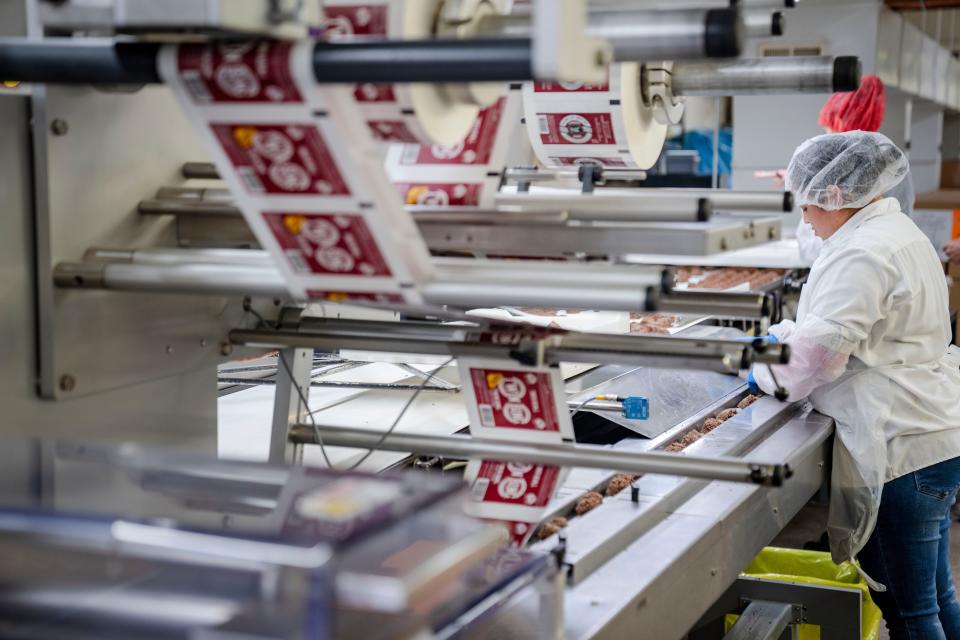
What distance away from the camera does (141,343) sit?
1.72 m

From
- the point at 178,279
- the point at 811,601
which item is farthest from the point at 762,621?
the point at 178,279

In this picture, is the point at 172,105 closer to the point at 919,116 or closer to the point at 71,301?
the point at 71,301

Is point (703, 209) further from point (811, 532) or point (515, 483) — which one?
point (811, 532)

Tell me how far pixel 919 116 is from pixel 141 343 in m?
8.71

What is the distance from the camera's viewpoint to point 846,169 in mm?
2992

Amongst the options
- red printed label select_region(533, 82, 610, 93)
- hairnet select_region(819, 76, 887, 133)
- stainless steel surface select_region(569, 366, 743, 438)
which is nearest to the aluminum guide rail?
red printed label select_region(533, 82, 610, 93)

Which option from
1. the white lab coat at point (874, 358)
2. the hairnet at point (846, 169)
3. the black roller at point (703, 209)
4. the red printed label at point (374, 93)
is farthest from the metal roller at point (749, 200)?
the hairnet at point (846, 169)

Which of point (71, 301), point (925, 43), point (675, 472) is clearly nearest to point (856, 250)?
point (675, 472)

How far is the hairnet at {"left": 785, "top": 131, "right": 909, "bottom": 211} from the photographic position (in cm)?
299

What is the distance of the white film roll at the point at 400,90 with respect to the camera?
131 centimetres

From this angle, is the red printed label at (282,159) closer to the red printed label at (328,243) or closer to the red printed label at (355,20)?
the red printed label at (328,243)

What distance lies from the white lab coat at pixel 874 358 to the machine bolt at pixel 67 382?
1832mm

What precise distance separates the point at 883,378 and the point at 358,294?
2.02 meters

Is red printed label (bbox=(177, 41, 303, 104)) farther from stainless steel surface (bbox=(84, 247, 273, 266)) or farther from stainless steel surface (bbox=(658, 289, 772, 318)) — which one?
stainless steel surface (bbox=(658, 289, 772, 318))
